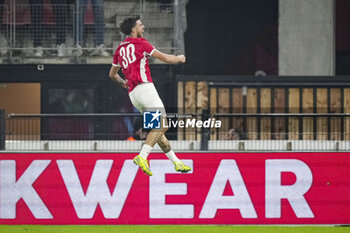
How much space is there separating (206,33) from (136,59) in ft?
70.7

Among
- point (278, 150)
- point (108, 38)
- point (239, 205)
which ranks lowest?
point (239, 205)

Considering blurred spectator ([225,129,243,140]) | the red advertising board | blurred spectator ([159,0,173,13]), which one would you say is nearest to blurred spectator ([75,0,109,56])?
blurred spectator ([159,0,173,13])

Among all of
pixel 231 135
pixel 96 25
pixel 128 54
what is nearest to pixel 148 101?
pixel 128 54

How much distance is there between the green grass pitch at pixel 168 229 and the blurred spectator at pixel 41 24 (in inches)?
358

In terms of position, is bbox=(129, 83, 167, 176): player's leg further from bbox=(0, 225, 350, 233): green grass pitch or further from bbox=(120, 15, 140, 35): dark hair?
bbox=(0, 225, 350, 233): green grass pitch

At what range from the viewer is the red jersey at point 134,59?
861cm

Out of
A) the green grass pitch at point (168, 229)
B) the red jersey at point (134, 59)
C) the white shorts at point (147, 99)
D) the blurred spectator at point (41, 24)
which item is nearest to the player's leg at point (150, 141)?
the white shorts at point (147, 99)

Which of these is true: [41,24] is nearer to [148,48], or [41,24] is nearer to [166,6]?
[166,6]

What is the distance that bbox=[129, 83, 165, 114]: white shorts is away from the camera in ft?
27.7

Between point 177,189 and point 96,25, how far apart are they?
9.19 meters

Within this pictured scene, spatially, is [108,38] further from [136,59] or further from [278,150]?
[136,59]

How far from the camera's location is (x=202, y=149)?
57.7 ft

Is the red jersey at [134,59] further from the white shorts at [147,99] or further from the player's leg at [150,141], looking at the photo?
the player's leg at [150,141]

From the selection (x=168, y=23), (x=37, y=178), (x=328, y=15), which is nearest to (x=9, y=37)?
(x=168, y=23)
